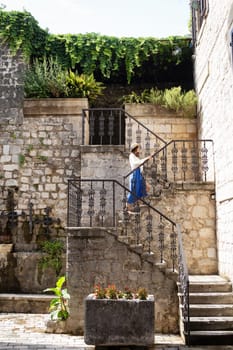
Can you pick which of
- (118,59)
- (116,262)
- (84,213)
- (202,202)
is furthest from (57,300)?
(118,59)

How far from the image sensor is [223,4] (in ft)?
24.9

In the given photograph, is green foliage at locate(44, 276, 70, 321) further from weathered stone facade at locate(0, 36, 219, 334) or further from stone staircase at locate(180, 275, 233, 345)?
stone staircase at locate(180, 275, 233, 345)

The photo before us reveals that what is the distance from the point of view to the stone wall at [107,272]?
281 inches

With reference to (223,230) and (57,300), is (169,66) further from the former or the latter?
(57,300)

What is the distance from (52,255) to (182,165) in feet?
11.8

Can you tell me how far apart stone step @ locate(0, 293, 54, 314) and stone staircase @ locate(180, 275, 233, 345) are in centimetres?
312

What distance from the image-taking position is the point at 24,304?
28.2ft

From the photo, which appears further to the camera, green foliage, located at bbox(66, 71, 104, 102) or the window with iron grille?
green foliage, located at bbox(66, 71, 104, 102)

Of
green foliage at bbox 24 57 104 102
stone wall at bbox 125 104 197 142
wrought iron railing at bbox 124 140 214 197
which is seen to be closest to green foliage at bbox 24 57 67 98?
green foliage at bbox 24 57 104 102

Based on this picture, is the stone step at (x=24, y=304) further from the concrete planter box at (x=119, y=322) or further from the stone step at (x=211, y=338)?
the stone step at (x=211, y=338)

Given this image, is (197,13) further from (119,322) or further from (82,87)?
(119,322)

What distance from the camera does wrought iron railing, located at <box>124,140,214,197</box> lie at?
29.0 feet

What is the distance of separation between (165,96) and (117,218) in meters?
3.32

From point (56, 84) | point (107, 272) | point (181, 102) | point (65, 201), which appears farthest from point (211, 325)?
point (56, 84)
